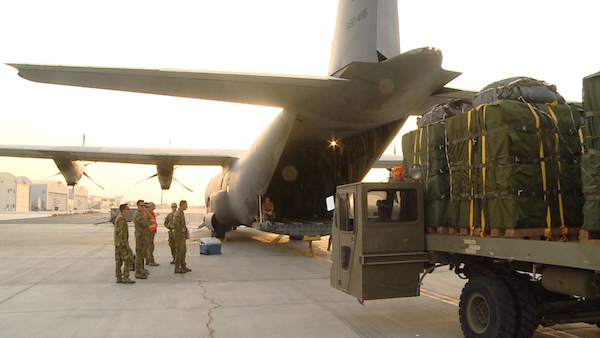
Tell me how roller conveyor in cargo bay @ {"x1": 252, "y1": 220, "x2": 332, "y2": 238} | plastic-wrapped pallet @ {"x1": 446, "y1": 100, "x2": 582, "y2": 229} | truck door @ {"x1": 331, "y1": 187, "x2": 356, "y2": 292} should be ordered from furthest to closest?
1. roller conveyor in cargo bay @ {"x1": 252, "y1": 220, "x2": 332, "y2": 238}
2. truck door @ {"x1": 331, "y1": 187, "x2": 356, "y2": 292}
3. plastic-wrapped pallet @ {"x1": 446, "y1": 100, "x2": 582, "y2": 229}

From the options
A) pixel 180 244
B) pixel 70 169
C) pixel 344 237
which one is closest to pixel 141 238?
pixel 180 244

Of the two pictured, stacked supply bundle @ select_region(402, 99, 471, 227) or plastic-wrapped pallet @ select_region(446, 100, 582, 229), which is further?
stacked supply bundle @ select_region(402, 99, 471, 227)

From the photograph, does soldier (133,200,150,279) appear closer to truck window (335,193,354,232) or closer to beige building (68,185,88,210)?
truck window (335,193,354,232)

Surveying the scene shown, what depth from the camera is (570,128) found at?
16.6 feet

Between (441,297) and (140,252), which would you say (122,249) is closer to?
(140,252)

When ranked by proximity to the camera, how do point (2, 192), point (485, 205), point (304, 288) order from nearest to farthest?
point (485, 205) → point (304, 288) → point (2, 192)

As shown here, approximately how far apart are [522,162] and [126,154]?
22739 millimetres

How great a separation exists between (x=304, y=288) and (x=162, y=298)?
9.51 ft

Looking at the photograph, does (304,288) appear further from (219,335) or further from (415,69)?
(415,69)

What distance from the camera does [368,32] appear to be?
11422 millimetres

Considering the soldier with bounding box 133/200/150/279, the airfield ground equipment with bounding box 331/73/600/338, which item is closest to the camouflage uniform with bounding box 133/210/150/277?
the soldier with bounding box 133/200/150/279

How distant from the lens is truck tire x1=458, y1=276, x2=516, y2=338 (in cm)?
476

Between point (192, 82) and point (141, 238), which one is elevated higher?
point (192, 82)

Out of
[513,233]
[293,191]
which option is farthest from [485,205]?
[293,191]
